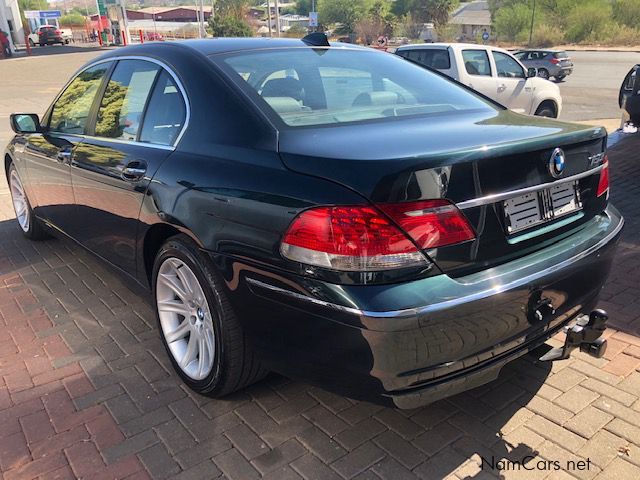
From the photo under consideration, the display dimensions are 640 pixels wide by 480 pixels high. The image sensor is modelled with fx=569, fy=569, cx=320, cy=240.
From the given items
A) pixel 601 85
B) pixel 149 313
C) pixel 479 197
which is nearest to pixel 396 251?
pixel 479 197

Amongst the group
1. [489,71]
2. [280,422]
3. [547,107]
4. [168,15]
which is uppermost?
[168,15]

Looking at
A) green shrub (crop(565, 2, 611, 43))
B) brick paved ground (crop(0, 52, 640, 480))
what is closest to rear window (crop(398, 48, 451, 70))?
brick paved ground (crop(0, 52, 640, 480))

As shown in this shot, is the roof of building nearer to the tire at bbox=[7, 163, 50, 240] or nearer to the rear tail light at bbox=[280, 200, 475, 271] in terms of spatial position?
the tire at bbox=[7, 163, 50, 240]

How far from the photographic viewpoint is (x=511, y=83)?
34.9ft

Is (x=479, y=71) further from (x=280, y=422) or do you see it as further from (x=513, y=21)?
(x=513, y=21)

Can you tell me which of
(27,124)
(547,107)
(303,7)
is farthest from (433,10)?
(27,124)

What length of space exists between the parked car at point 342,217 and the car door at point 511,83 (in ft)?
26.3

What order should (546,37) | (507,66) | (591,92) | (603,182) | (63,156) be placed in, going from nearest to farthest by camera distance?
(603,182) < (63,156) < (507,66) < (591,92) < (546,37)

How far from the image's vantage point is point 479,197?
2.08 m

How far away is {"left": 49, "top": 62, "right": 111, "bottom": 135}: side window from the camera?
3717 mm

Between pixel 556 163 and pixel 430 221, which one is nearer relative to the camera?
pixel 430 221

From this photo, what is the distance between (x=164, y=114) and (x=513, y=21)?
7167 cm

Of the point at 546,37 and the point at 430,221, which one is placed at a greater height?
the point at 430,221

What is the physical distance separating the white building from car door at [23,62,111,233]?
45.2 m
